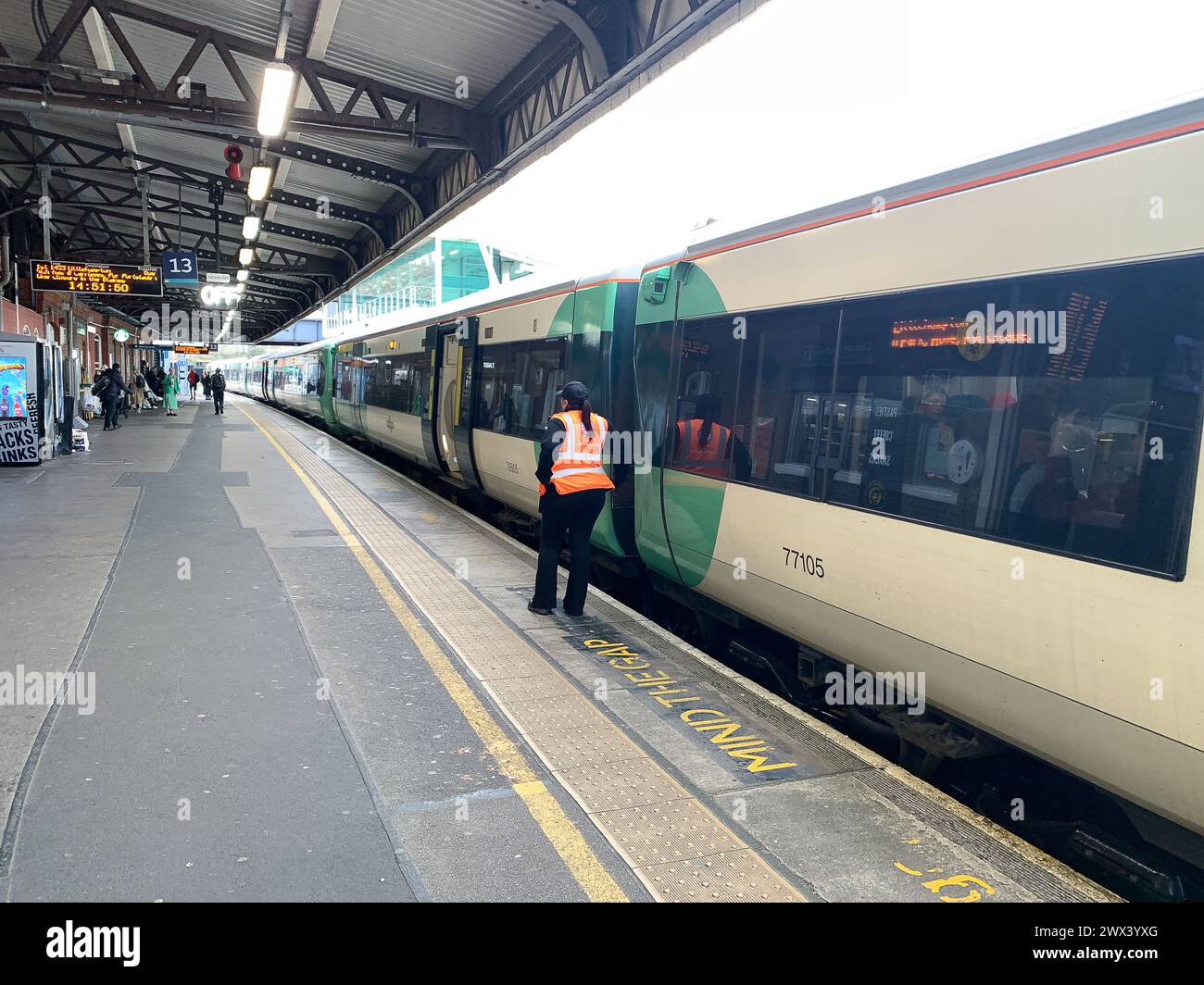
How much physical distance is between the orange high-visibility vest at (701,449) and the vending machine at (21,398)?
38.1 ft

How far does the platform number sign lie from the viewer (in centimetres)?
1801

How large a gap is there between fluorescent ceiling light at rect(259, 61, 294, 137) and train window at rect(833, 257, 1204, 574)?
6709mm

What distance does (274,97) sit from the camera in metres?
8.81

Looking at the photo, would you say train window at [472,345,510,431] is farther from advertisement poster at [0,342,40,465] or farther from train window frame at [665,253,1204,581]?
advertisement poster at [0,342,40,465]

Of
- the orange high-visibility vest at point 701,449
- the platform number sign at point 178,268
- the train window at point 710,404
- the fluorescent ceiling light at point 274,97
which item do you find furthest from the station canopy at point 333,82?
the orange high-visibility vest at point 701,449

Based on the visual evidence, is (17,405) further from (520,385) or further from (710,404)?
(710,404)

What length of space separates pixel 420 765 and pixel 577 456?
272 cm

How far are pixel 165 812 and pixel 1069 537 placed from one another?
3.43m

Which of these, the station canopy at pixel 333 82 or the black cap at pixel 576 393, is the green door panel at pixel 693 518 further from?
the station canopy at pixel 333 82

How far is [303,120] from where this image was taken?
10586 mm

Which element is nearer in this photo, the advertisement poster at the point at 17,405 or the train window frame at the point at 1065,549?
the train window frame at the point at 1065,549

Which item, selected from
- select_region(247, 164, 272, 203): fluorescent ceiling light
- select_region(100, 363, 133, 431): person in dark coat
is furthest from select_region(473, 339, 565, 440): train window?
select_region(100, 363, 133, 431): person in dark coat

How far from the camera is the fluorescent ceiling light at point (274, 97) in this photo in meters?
8.62
